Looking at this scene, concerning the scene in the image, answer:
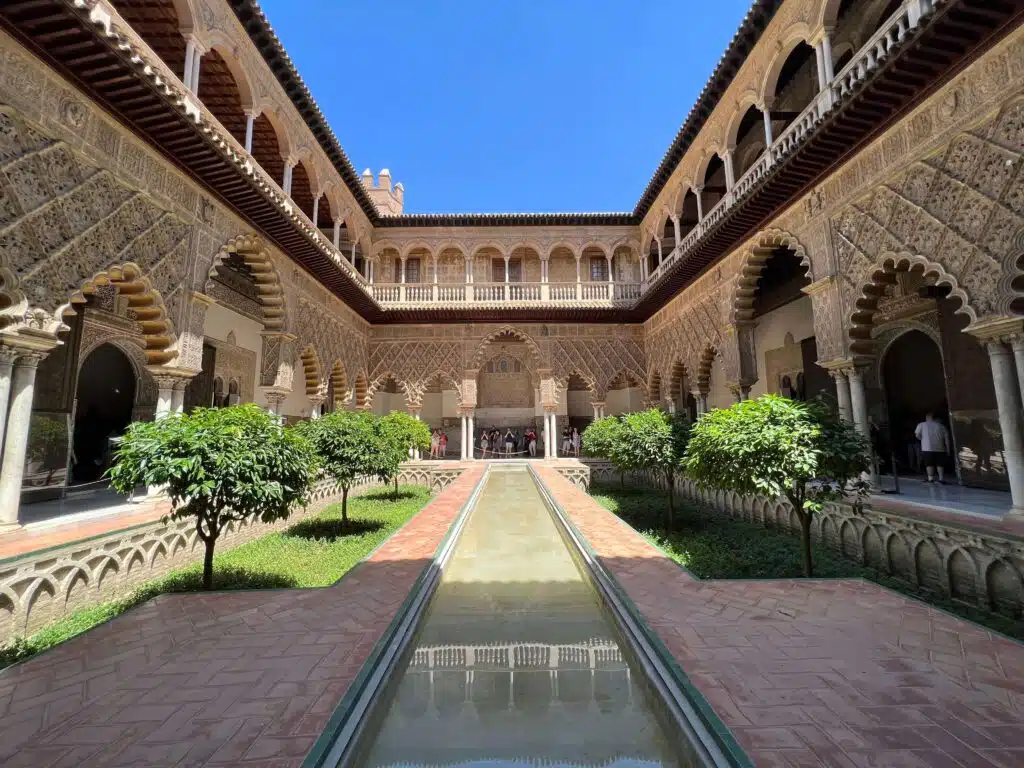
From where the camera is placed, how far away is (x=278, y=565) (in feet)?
19.7

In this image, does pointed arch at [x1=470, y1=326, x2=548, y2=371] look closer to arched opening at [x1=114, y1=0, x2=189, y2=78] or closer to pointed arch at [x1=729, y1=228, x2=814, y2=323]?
pointed arch at [x1=729, y1=228, x2=814, y2=323]

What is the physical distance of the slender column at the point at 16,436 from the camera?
4.70 m

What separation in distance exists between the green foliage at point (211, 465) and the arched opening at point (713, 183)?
37.2 feet

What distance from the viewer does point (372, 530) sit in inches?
314

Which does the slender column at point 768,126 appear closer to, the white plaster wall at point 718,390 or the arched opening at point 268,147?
the white plaster wall at point 718,390

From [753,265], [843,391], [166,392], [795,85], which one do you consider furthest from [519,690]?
[795,85]

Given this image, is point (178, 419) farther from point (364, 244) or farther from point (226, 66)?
point (364, 244)

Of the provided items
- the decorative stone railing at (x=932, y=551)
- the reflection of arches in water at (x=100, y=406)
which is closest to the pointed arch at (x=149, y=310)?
the reflection of arches in water at (x=100, y=406)

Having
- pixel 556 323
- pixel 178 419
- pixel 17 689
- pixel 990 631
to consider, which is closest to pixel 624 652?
pixel 990 631

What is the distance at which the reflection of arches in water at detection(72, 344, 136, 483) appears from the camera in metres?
8.57

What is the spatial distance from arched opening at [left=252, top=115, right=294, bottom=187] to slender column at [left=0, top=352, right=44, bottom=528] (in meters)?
6.40

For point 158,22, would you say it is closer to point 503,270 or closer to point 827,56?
point 827,56

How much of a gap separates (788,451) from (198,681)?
4896mm

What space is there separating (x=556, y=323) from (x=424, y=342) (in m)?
→ 4.53
